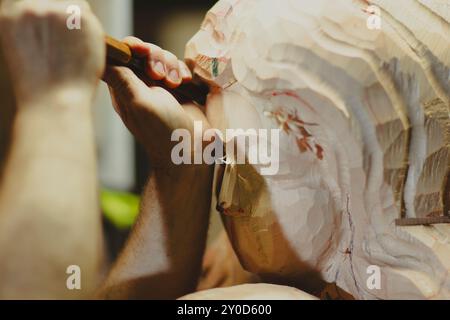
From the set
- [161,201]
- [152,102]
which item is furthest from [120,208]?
A: [152,102]

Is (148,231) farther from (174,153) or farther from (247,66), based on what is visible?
(247,66)

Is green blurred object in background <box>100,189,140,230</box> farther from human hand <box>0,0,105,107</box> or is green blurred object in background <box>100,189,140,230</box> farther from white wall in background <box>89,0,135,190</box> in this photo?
human hand <box>0,0,105,107</box>

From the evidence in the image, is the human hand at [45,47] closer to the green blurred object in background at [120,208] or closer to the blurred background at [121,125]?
the blurred background at [121,125]

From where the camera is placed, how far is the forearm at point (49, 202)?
0.65 m

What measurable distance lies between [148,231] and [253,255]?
6.5 inches

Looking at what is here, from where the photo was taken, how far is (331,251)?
0.84m

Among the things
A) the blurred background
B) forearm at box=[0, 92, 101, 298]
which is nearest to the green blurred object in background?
the blurred background

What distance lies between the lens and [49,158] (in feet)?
2.20

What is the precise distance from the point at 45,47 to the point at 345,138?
1.38 ft

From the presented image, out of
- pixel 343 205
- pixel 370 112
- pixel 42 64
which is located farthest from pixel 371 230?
pixel 42 64

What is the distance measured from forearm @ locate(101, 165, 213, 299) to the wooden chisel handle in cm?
11

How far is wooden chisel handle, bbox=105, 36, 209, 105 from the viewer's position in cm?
74

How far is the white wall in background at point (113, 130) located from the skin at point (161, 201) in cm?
2

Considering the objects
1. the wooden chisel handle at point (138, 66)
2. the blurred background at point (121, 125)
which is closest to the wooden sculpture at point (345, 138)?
the wooden chisel handle at point (138, 66)
